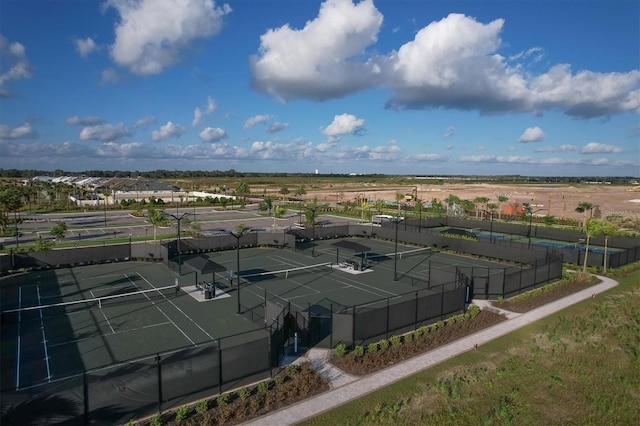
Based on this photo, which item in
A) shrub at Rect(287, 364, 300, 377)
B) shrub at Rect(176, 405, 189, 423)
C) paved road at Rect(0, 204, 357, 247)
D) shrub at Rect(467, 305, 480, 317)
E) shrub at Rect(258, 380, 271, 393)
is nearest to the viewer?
shrub at Rect(176, 405, 189, 423)

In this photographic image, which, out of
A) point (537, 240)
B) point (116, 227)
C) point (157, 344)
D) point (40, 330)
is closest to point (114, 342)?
point (157, 344)

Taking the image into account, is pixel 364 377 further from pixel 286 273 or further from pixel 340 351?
pixel 286 273

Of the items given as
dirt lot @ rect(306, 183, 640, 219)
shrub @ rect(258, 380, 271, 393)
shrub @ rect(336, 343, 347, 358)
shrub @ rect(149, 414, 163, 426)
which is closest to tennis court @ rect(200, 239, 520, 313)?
shrub @ rect(336, 343, 347, 358)

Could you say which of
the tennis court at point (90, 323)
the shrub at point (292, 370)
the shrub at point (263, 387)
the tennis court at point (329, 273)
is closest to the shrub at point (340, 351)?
the shrub at point (292, 370)

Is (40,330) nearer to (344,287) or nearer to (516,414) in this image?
(344,287)

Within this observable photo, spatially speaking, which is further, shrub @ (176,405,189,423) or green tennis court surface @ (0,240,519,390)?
green tennis court surface @ (0,240,519,390)

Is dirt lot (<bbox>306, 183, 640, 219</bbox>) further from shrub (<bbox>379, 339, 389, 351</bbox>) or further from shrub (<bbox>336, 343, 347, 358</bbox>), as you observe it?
shrub (<bbox>336, 343, 347, 358</bbox>)

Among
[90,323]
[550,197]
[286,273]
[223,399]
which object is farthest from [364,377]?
[550,197]
